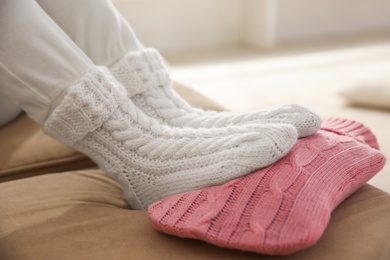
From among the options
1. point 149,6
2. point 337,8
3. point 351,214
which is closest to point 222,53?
point 149,6

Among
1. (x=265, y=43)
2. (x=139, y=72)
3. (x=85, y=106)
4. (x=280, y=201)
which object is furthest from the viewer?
(x=265, y=43)

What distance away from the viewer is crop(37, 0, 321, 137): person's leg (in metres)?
0.92

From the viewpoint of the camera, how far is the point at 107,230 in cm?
76

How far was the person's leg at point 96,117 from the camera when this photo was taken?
82 centimetres

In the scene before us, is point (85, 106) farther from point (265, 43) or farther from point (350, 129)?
point (265, 43)

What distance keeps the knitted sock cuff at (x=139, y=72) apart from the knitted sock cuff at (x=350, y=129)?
28 cm

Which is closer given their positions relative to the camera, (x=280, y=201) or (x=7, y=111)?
(x=280, y=201)

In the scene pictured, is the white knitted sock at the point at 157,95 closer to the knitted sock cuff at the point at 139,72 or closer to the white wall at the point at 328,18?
the knitted sock cuff at the point at 139,72

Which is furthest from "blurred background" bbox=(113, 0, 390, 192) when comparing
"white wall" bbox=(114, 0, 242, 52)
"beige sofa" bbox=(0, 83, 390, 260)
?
"beige sofa" bbox=(0, 83, 390, 260)

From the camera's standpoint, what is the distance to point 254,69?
2.10 m

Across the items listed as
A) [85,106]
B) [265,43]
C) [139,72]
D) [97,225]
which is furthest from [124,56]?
[265,43]

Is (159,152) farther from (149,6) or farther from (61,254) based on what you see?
(149,6)

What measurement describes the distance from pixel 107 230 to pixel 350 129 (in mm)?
424

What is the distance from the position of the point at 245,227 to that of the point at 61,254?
0.23m
